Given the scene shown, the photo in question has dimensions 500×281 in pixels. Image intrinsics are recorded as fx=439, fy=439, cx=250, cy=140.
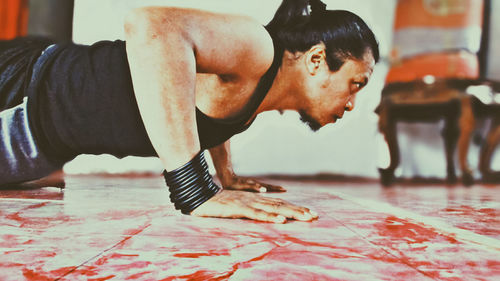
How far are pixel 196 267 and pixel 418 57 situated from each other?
3.23 metres

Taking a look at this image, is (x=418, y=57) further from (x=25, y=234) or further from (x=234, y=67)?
(x=25, y=234)

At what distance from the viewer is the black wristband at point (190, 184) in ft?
3.14

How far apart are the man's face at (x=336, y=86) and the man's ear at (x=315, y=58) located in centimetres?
2

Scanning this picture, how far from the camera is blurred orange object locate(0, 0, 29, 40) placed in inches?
129

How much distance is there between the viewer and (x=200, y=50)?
1012mm

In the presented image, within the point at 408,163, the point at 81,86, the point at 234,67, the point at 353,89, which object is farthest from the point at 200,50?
the point at 408,163

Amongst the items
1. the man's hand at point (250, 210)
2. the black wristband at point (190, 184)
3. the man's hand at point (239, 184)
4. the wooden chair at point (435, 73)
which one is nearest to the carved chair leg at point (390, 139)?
the wooden chair at point (435, 73)

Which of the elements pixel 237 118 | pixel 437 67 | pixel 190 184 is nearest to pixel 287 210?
pixel 190 184

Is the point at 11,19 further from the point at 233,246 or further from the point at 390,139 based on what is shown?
the point at 233,246

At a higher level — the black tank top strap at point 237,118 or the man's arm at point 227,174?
the black tank top strap at point 237,118

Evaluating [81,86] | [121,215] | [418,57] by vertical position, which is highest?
[418,57]

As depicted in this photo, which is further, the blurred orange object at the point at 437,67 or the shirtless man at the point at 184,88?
the blurred orange object at the point at 437,67

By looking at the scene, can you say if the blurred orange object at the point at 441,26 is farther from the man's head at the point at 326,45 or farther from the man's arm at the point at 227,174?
the man's head at the point at 326,45

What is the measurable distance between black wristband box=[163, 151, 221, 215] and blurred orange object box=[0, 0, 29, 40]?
9.54ft
